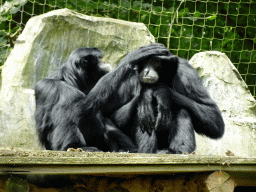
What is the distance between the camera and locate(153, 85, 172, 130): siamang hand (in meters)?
4.76

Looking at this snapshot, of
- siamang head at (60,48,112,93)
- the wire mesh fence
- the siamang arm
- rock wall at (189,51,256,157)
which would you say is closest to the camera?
the siamang arm

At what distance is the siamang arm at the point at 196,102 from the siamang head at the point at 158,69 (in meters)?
0.11

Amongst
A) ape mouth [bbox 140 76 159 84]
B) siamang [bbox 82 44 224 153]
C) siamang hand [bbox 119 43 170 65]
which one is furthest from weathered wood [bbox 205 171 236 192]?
siamang hand [bbox 119 43 170 65]

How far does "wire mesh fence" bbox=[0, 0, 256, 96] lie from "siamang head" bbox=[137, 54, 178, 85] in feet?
13.3

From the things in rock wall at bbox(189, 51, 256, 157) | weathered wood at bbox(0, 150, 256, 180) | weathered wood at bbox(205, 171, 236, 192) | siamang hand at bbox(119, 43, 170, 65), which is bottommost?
rock wall at bbox(189, 51, 256, 157)

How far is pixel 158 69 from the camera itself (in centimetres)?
505

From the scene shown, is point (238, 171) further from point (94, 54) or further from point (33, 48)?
point (33, 48)

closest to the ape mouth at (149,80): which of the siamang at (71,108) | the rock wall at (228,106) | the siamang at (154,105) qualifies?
the siamang at (154,105)

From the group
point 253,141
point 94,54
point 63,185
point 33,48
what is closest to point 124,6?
point 33,48

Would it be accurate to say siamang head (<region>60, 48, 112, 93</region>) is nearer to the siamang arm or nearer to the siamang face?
the siamang face

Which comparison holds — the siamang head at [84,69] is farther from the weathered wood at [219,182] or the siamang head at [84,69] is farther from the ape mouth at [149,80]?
the weathered wood at [219,182]

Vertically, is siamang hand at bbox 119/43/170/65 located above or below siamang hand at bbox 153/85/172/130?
above

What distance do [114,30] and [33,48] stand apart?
169 centimetres

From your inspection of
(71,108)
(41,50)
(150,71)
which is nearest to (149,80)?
(150,71)
